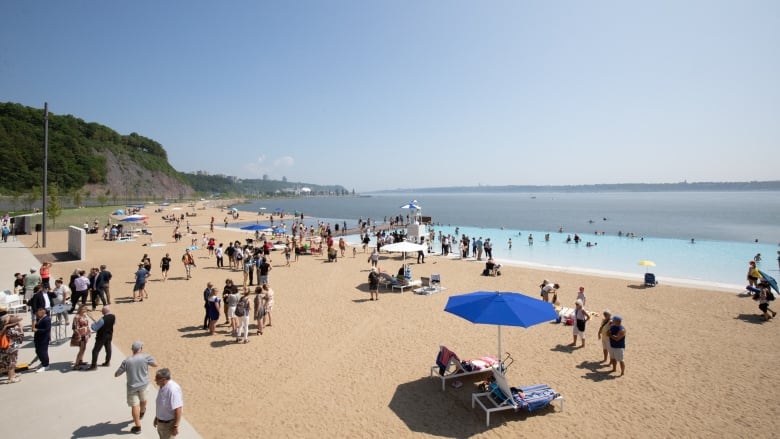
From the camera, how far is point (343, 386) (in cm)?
712

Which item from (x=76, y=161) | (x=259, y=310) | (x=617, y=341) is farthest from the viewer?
(x=76, y=161)

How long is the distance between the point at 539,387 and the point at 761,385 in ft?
15.2

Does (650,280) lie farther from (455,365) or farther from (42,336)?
(42,336)

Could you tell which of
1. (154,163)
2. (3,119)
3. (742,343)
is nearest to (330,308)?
(742,343)

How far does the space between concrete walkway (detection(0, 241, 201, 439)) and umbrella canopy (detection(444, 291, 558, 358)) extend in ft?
15.4

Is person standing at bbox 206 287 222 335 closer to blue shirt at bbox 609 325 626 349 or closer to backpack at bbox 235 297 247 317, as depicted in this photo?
backpack at bbox 235 297 247 317

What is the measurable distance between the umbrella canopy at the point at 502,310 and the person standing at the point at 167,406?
14.5 feet

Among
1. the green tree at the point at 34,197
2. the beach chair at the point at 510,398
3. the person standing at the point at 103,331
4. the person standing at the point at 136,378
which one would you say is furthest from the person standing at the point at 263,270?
the green tree at the point at 34,197

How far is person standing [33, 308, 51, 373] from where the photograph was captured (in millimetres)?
6863

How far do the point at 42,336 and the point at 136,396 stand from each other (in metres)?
3.28

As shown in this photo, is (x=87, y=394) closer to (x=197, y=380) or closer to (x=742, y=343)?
(x=197, y=380)

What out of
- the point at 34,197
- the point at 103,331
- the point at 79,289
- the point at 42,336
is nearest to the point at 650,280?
the point at 103,331

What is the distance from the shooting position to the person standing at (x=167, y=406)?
4.57m

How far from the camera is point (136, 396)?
5332 millimetres
